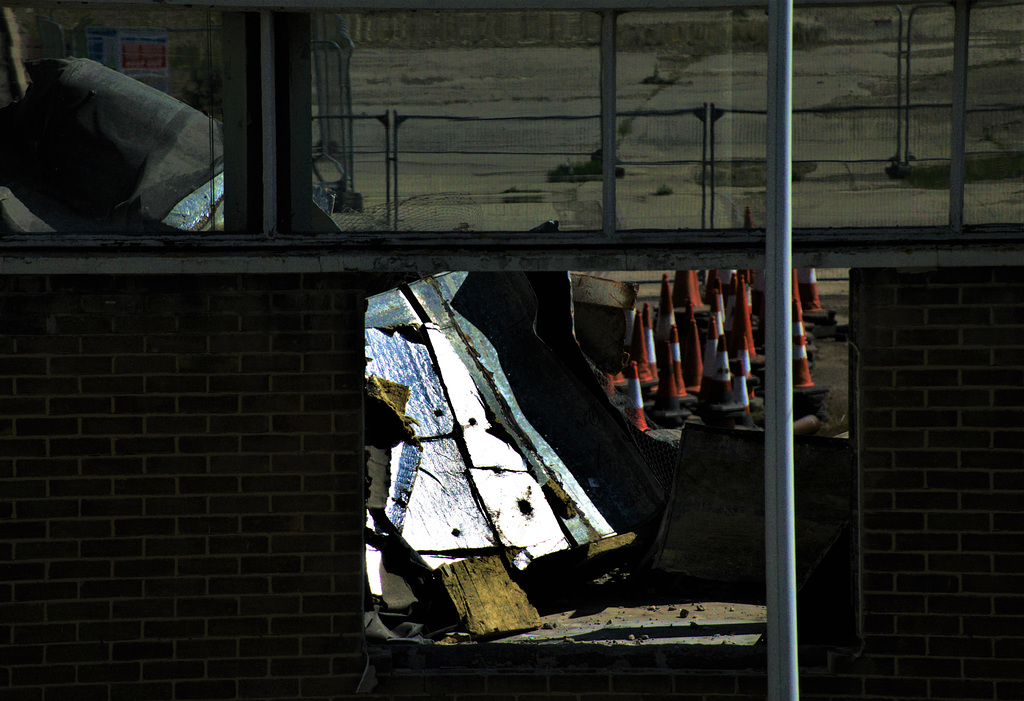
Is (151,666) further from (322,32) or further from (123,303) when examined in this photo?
(322,32)

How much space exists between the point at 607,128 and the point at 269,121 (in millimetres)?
1392

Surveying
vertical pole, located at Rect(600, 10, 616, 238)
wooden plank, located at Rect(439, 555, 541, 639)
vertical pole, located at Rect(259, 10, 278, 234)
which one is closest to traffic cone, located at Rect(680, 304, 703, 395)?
wooden plank, located at Rect(439, 555, 541, 639)

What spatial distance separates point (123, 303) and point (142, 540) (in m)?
0.99

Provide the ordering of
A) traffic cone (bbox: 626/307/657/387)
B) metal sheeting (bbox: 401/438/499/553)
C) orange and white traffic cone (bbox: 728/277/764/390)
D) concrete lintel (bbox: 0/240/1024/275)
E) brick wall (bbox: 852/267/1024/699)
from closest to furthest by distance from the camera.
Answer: concrete lintel (bbox: 0/240/1024/275) → brick wall (bbox: 852/267/1024/699) → metal sheeting (bbox: 401/438/499/553) → orange and white traffic cone (bbox: 728/277/764/390) → traffic cone (bbox: 626/307/657/387)

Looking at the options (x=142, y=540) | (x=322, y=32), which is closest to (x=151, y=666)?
(x=142, y=540)

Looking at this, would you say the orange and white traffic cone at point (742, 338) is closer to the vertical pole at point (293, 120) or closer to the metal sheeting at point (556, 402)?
the metal sheeting at point (556, 402)

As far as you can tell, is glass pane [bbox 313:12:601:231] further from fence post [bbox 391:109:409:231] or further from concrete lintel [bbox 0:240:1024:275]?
concrete lintel [bbox 0:240:1024:275]

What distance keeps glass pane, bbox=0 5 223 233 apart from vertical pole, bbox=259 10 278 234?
211mm

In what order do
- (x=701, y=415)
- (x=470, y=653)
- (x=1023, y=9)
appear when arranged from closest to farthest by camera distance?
(x=1023, y=9) → (x=470, y=653) → (x=701, y=415)

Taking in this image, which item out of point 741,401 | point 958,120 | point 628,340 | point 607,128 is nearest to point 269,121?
point 607,128

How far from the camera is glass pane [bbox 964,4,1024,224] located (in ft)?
13.7

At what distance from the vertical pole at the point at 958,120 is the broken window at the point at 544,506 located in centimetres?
125

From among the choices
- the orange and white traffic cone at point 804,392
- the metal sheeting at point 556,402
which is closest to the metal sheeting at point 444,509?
the metal sheeting at point 556,402

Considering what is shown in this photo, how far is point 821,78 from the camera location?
4.24 meters
